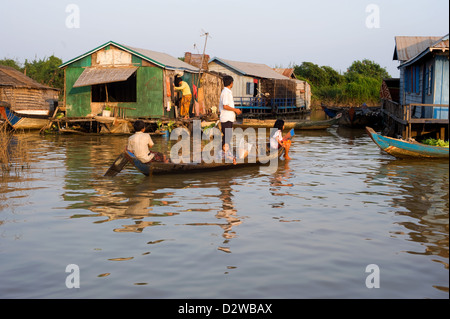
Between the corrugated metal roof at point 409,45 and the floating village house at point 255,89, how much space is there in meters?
10.5

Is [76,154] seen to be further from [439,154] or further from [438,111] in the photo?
[438,111]

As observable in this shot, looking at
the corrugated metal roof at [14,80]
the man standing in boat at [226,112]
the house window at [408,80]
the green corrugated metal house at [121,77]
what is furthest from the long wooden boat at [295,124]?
the man standing in boat at [226,112]

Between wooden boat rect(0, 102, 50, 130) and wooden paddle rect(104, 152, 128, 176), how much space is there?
11632 millimetres

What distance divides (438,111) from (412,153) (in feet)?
9.95

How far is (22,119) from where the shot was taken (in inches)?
824

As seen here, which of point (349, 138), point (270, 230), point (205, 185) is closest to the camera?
point (270, 230)

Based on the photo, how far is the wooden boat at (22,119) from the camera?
1977 centimetres

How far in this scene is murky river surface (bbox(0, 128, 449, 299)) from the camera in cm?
434

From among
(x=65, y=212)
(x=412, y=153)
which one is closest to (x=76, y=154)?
(x=65, y=212)

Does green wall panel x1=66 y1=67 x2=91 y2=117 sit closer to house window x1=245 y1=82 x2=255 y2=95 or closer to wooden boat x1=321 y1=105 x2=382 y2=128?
wooden boat x1=321 y1=105 x2=382 y2=128

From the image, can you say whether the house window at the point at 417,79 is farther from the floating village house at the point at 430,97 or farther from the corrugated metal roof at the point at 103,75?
the corrugated metal roof at the point at 103,75

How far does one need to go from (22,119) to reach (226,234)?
57.3ft

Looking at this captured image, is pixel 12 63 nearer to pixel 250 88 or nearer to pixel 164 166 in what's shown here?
pixel 250 88

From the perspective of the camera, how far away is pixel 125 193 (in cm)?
839
